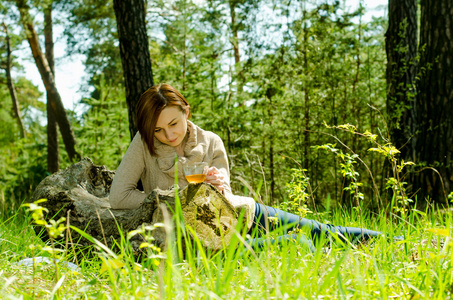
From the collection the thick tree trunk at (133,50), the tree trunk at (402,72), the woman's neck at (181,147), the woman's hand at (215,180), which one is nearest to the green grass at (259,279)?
the woman's hand at (215,180)

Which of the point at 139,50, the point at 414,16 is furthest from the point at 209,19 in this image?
the point at 414,16

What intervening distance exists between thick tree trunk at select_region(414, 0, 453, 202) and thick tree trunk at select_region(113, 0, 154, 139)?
3168 mm

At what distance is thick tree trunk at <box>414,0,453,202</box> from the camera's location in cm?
409

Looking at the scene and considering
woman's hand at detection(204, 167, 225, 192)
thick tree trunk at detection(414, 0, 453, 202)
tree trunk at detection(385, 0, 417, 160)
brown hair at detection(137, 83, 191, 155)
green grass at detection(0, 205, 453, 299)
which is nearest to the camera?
green grass at detection(0, 205, 453, 299)

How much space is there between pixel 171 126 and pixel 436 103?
298cm

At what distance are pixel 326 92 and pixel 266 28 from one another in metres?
1.46

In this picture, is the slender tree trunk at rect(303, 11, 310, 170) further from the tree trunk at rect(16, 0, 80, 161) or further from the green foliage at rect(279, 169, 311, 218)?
the tree trunk at rect(16, 0, 80, 161)

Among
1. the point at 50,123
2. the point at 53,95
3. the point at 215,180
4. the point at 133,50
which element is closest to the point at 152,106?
the point at 215,180

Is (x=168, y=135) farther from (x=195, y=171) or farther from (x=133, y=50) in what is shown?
(x=133, y=50)

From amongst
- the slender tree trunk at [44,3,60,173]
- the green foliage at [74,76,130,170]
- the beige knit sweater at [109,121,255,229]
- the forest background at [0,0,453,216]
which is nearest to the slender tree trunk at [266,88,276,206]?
the forest background at [0,0,453,216]

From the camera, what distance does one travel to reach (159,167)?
296 centimetres

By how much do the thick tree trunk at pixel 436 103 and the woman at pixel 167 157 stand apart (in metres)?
1.78

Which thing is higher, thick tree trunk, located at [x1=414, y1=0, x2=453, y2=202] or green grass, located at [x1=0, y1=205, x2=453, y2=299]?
thick tree trunk, located at [x1=414, y1=0, x2=453, y2=202]

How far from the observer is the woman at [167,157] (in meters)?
2.75
